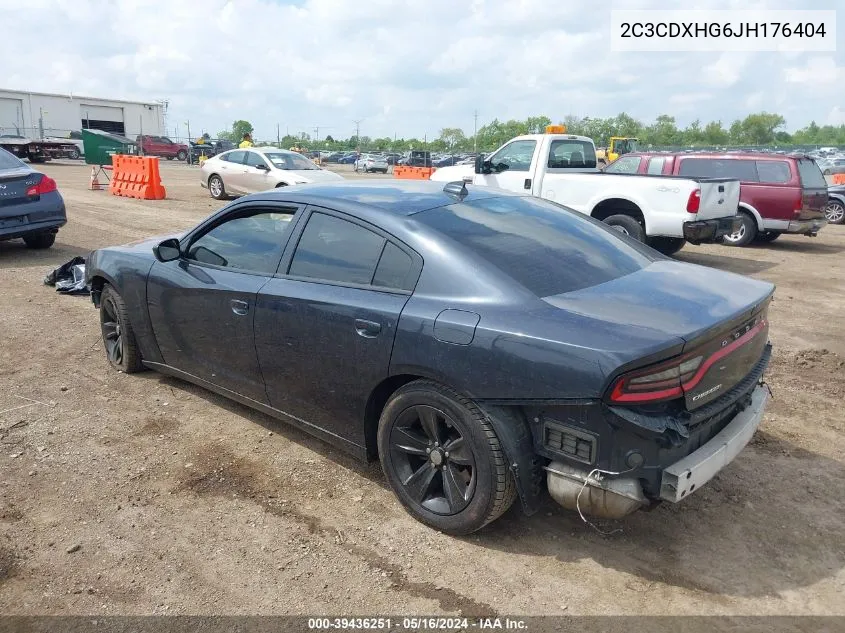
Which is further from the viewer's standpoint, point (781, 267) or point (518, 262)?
point (781, 267)

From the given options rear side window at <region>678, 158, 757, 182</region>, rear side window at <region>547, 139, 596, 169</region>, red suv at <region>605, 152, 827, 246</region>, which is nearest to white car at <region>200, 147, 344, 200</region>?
rear side window at <region>547, 139, 596, 169</region>

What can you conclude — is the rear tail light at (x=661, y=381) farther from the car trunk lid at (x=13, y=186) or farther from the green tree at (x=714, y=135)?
the green tree at (x=714, y=135)

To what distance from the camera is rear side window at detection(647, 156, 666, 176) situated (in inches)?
489

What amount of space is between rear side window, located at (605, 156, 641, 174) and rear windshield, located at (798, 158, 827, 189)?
2789mm

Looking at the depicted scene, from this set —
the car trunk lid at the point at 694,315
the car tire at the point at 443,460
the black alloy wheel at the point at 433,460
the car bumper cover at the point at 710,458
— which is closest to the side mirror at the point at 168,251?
the car tire at the point at 443,460

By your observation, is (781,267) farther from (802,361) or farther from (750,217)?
(802,361)

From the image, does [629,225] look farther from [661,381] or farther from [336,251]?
[661,381]

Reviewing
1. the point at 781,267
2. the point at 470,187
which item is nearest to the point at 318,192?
the point at 470,187

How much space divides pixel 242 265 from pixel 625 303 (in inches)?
87.8

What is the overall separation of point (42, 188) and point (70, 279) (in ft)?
7.42

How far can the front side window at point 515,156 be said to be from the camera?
36.4ft

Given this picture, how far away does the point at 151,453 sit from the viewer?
12.8 feet

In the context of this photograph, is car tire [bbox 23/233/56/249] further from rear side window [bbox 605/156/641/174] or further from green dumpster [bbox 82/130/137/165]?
green dumpster [bbox 82/130/137/165]

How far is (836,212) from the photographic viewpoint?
17.3 m
